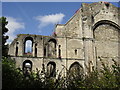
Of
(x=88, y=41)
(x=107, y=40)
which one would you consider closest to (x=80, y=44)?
(x=88, y=41)

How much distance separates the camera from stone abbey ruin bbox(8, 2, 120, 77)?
63.9 feet

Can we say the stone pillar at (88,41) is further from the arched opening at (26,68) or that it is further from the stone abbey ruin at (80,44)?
the arched opening at (26,68)

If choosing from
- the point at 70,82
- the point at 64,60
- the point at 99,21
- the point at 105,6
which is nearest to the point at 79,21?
the point at 99,21

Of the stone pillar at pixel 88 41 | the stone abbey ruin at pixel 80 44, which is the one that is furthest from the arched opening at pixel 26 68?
the stone pillar at pixel 88 41

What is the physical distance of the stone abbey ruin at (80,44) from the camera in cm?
1948

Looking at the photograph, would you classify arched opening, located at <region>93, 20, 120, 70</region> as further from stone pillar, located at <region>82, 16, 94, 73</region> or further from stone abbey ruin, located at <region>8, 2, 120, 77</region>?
stone pillar, located at <region>82, 16, 94, 73</region>

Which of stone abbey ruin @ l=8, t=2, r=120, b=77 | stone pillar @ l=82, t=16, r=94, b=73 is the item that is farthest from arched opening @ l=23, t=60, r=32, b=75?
stone pillar @ l=82, t=16, r=94, b=73

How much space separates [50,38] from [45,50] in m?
1.54

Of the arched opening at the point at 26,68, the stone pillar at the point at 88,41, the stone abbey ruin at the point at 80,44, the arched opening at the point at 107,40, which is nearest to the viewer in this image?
the arched opening at the point at 26,68

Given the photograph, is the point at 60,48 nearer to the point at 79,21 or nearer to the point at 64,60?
the point at 64,60

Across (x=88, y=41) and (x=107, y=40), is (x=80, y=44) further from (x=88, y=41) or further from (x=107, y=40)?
(x=107, y=40)

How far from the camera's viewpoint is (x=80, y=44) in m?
21.6

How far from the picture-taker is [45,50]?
20859 mm

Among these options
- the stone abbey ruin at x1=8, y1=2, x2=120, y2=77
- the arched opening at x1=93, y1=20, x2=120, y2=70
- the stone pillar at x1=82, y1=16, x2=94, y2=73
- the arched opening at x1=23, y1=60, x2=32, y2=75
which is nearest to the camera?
the arched opening at x1=23, y1=60, x2=32, y2=75
